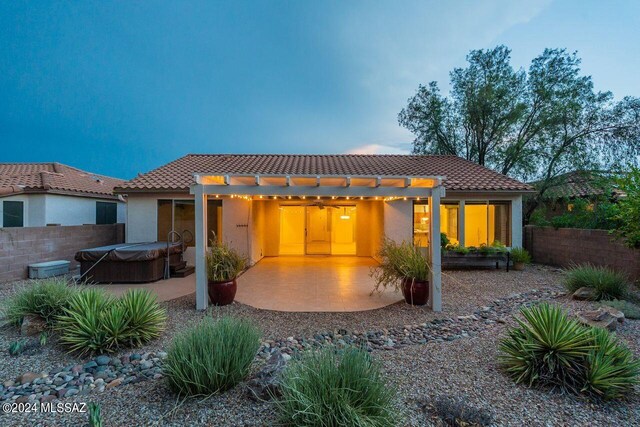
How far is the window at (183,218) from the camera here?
10.1 metres

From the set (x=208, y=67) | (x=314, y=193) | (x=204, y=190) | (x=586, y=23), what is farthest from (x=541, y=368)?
(x=208, y=67)

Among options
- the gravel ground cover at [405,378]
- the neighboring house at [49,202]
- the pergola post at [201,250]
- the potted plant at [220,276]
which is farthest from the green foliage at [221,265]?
the neighboring house at [49,202]

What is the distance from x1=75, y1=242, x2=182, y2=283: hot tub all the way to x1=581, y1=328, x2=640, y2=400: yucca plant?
8726 mm

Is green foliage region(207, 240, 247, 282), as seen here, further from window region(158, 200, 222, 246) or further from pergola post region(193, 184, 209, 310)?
window region(158, 200, 222, 246)

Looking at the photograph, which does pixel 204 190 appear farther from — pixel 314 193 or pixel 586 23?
pixel 586 23

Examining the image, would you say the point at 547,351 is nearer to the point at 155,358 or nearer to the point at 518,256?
the point at 155,358

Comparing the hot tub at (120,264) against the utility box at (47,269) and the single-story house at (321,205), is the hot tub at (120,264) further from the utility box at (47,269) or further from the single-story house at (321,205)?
the single-story house at (321,205)

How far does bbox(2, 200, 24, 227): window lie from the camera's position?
10.4m

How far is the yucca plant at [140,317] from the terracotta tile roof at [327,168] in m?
5.96

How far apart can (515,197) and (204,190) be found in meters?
10.4

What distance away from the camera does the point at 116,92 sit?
35.7 metres

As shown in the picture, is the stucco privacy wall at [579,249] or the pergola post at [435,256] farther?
the stucco privacy wall at [579,249]

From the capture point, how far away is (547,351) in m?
3.14

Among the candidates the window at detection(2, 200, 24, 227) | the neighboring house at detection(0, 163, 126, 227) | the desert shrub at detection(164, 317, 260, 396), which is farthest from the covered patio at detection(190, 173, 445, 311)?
the window at detection(2, 200, 24, 227)
